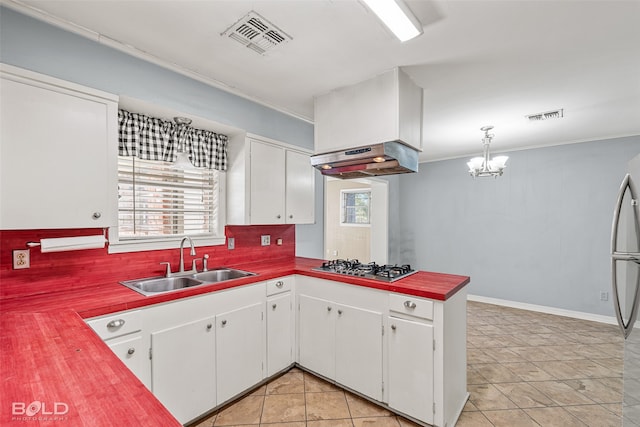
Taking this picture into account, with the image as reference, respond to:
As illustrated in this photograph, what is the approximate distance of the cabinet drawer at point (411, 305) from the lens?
194 centimetres

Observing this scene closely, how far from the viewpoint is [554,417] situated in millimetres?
2164

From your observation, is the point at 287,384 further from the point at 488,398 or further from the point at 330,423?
the point at 488,398

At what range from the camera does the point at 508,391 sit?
2475 millimetres

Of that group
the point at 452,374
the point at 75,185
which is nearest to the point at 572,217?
the point at 452,374

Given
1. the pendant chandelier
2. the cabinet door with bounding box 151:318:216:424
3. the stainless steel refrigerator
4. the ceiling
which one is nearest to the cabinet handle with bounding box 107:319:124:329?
the cabinet door with bounding box 151:318:216:424

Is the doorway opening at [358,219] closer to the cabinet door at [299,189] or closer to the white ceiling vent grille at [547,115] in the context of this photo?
the cabinet door at [299,189]

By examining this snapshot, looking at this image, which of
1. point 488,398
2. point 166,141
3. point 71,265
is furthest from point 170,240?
point 488,398

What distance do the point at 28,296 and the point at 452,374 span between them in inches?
108

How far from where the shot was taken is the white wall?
411cm

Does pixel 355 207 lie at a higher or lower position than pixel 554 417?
higher

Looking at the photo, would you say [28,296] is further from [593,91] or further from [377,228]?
[377,228]

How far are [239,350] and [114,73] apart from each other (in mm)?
2183

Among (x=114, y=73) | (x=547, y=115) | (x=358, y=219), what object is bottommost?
(x=358, y=219)

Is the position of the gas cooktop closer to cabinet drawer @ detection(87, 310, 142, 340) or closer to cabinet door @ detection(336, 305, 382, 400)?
cabinet door @ detection(336, 305, 382, 400)
